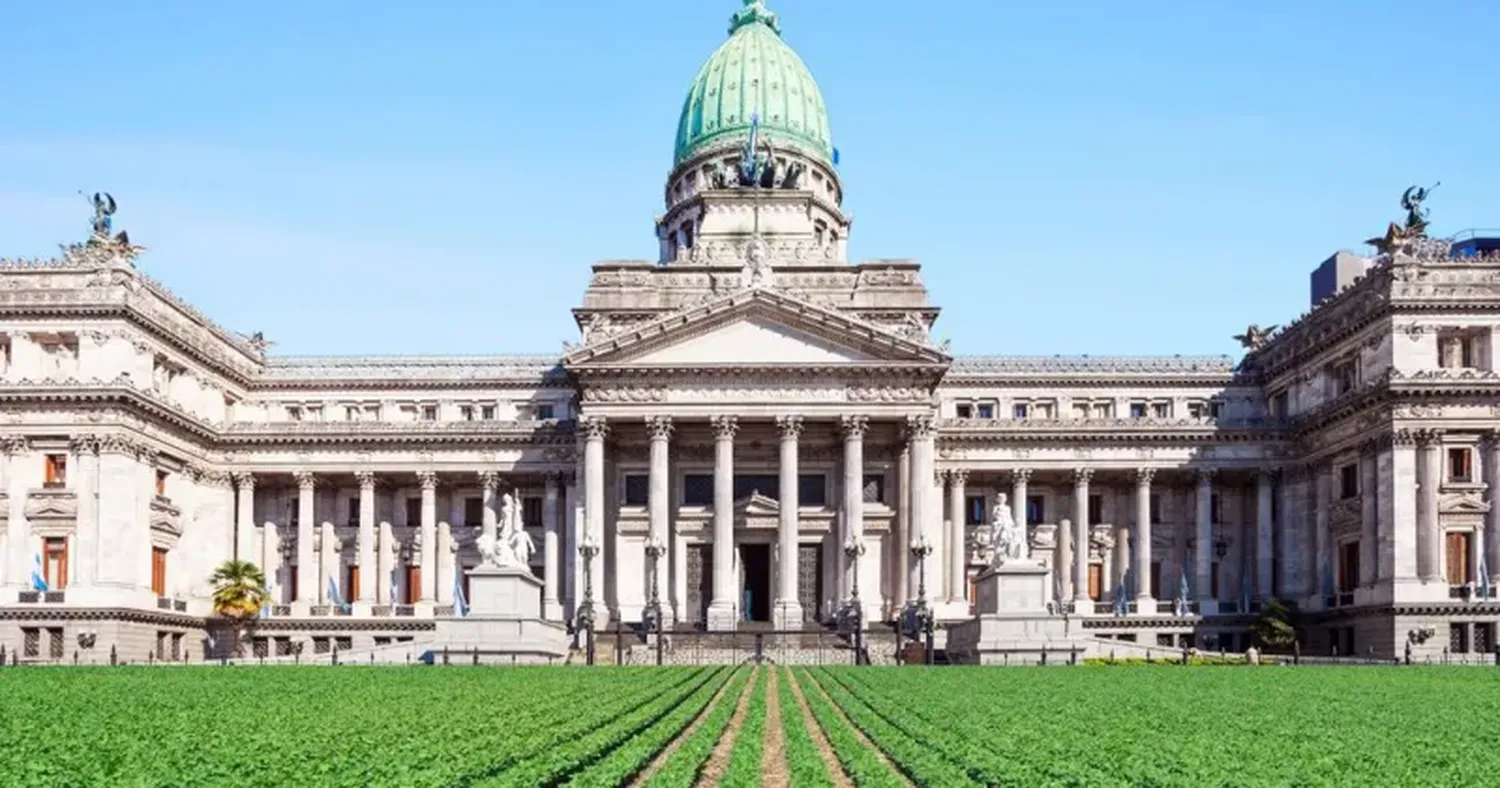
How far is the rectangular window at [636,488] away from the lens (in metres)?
85.9

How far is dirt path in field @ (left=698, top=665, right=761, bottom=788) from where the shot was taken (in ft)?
80.4

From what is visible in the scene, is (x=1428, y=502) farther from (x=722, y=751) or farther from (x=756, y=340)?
(x=722, y=751)

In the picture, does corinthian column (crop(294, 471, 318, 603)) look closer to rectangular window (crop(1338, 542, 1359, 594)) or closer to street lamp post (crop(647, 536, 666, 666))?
street lamp post (crop(647, 536, 666, 666))

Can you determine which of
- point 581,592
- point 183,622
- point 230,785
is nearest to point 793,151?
point 581,592

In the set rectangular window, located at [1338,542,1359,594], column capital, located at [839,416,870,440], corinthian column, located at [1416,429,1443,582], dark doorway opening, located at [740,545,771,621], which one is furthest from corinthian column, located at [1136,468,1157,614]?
dark doorway opening, located at [740,545,771,621]

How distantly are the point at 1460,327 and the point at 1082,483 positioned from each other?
22245 mm

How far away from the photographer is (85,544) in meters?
76.1

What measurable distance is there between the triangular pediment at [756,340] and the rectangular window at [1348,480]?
70.1 ft

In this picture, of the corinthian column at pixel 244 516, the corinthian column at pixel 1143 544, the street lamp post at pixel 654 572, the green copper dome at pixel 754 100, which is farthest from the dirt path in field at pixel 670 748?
the green copper dome at pixel 754 100

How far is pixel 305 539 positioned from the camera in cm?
8969

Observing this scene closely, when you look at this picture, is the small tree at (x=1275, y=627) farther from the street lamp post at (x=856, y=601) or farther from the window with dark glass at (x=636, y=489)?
the window with dark glass at (x=636, y=489)

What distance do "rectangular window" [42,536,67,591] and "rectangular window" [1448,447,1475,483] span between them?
66604 mm

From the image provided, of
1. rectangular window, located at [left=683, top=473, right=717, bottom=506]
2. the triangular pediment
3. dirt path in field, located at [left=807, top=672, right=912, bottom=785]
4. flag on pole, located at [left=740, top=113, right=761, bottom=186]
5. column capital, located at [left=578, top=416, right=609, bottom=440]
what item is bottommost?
dirt path in field, located at [left=807, top=672, right=912, bottom=785]

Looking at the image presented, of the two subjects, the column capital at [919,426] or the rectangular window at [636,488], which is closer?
the column capital at [919,426]
